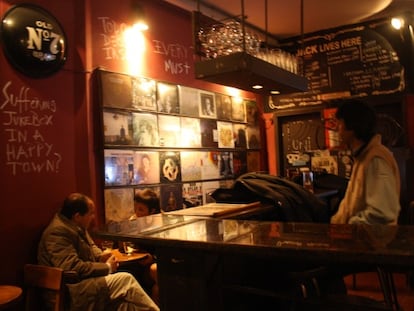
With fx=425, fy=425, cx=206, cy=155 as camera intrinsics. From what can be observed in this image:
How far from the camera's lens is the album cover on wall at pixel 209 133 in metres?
4.36

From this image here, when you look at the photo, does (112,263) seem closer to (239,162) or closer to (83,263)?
(83,263)

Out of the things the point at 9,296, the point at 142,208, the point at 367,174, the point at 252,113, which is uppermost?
the point at 252,113

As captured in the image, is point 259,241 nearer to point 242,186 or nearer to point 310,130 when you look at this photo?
point 242,186

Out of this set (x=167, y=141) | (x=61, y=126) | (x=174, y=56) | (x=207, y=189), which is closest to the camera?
(x=61, y=126)

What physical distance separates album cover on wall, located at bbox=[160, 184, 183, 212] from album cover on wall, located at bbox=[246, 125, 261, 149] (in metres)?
1.42

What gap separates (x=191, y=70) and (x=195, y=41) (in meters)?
→ 1.94

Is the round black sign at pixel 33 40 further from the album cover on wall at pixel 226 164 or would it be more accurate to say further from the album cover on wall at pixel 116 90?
the album cover on wall at pixel 226 164

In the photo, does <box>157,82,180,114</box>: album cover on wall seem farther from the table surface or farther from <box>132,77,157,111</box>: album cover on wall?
the table surface

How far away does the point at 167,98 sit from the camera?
3.92 m

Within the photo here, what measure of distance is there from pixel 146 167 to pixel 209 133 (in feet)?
3.28

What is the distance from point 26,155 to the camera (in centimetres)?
282

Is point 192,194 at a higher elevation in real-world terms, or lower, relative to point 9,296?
higher

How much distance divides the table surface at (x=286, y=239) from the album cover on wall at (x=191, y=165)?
2.37 metres

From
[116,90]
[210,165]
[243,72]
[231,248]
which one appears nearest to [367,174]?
[243,72]
